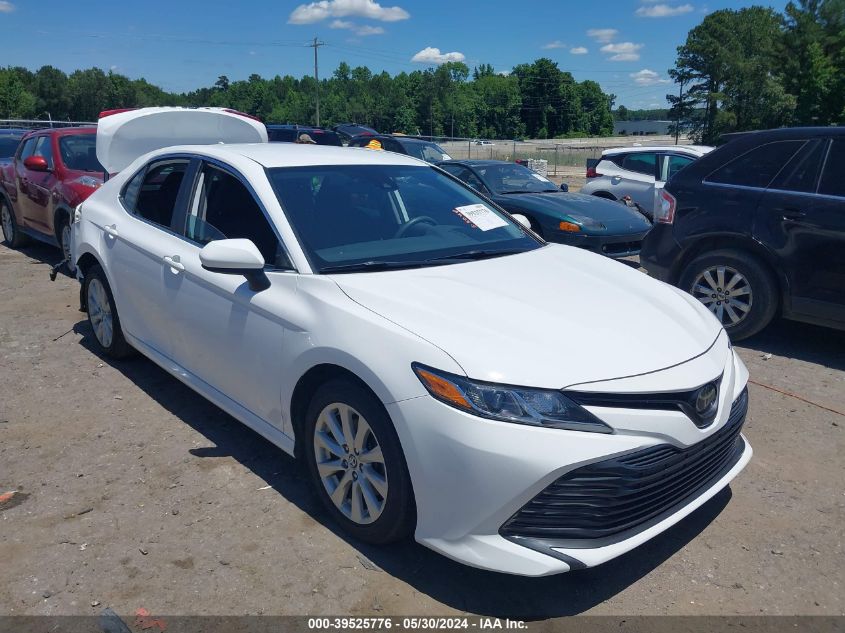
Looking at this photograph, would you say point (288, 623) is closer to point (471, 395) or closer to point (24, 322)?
point (471, 395)

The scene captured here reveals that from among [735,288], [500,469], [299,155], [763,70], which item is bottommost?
[735,288]

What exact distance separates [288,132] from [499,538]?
717 inches

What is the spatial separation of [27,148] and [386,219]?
7.67m

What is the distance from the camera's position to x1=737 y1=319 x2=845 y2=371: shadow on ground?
558 centimetres

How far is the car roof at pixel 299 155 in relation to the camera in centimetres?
384

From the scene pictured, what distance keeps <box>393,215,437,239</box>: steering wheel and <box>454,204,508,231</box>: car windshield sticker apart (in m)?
0.22

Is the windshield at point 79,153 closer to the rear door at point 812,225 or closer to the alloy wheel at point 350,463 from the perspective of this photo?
the alloy wheel at point 350,463

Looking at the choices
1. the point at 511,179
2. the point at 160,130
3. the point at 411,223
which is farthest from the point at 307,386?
the point at 511,179

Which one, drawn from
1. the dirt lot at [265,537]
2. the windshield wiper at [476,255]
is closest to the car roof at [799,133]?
the dirt lot at [265,537]

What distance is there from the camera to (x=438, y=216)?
397cm

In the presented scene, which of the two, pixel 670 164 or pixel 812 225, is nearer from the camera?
pixel 812 225

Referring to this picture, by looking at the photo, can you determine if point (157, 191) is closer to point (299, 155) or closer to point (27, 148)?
point (299, 155)

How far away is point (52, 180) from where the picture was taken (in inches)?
327

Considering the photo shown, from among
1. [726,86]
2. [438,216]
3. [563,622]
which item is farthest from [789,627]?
[726,86]
